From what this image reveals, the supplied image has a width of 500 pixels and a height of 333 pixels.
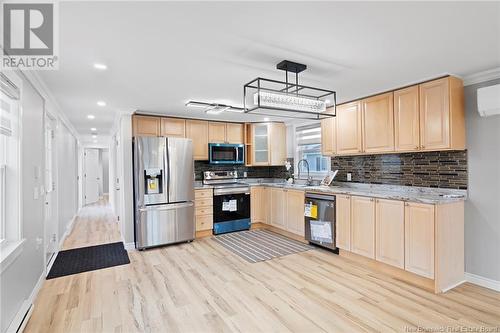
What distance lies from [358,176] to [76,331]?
3.95 meters

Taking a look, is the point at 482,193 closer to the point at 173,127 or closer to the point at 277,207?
the point at 277,207

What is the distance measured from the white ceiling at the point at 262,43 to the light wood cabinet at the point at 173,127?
61.4 inches

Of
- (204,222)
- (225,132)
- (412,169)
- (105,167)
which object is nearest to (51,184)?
(204,222)

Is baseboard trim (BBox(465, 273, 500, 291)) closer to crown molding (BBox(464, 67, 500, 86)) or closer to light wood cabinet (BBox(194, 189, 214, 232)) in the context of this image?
crown molding (BBox(464, 67, 500, 86))

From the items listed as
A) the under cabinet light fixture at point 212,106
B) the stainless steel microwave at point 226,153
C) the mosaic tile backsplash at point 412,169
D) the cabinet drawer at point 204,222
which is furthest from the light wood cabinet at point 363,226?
the stainless steel microwave at point 226,153

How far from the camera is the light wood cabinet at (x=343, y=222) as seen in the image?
360cm

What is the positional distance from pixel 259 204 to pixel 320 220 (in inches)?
65.1

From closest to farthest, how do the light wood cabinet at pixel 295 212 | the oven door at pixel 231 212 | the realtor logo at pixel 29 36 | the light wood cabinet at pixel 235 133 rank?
the realtor logo at pixel 29 36 → the light wood cabinet at pixel 295 212 → the oven door at pixel 231 212 → the light wood cabinet at pixel 235 133

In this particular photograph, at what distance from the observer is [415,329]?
6.88 feet

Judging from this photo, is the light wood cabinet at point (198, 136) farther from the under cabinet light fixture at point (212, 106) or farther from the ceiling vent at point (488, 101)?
the ceiling vent at point (488, 101)

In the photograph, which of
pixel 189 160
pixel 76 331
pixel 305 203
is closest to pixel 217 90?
pixel 189 160

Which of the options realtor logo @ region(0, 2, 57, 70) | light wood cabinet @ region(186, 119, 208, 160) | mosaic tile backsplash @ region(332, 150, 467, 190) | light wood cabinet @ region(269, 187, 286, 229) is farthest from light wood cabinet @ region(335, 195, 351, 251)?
realtor logo @ region(0, 2, 57, 70)

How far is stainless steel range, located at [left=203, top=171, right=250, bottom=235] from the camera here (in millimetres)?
4969

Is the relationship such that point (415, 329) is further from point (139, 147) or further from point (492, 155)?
point (139, 147)
